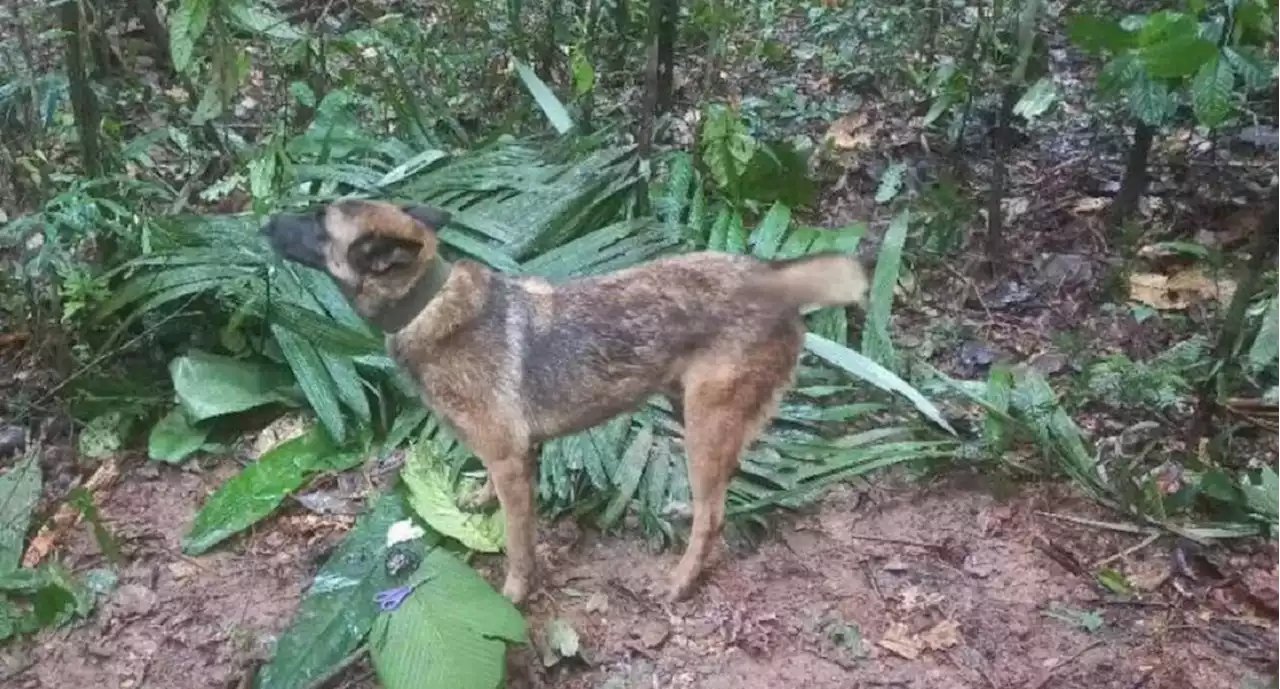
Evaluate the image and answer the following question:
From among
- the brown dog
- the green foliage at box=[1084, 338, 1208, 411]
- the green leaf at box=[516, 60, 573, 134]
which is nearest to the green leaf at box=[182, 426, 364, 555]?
the brown dog

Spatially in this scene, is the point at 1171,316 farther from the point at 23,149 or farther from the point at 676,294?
the point at 23,149

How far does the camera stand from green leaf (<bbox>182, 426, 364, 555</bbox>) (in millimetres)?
4695

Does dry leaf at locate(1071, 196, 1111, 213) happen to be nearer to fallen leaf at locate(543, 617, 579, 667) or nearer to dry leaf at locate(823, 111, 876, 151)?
dry leaf at locate(823, 111, 876, 151)

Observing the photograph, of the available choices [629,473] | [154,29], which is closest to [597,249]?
[629,473]

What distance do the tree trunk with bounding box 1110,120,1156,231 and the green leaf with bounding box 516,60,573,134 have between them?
299 cm

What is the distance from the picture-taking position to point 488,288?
13.3 feet

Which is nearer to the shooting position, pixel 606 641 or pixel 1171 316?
pixel 606 641

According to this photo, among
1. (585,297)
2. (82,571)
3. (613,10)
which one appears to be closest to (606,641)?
(585,297)

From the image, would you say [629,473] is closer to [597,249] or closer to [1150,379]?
[597,249]

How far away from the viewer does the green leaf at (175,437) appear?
5.04 m

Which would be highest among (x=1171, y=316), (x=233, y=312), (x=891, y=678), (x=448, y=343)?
(x=448, y=343)

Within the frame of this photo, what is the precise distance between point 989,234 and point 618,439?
2.51 metres

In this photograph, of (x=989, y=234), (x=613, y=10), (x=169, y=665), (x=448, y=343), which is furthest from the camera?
(x=613, y=10)

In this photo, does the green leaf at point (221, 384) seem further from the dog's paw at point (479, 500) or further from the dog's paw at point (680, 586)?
the dog's paw at point (680, 586)
